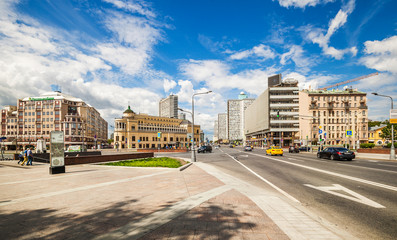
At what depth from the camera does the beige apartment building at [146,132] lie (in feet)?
281

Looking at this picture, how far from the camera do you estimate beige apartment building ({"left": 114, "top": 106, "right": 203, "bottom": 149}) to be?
281ft

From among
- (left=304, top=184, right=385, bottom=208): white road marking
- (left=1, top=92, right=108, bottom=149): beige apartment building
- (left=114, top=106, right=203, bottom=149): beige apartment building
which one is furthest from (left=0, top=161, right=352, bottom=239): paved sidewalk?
(left=1, top=92, right=108, bottom=149): beige apartment building

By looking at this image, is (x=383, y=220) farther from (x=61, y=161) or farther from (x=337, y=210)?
(x=61, y=161)

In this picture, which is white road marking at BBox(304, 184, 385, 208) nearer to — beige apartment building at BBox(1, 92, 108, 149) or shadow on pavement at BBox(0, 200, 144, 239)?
shadow on pavement at BBox(0, 200, 144, 239)

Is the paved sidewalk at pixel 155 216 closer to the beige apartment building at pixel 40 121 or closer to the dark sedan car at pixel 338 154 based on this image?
the dark sedan car at pixel 338 154

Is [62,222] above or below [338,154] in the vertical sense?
above

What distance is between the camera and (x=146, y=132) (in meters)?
91.3

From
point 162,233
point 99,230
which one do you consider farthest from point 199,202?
point 99,230

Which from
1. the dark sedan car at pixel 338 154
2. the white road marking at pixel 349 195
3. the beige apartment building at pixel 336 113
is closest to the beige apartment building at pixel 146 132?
the beige apartment building at pixel 336 113

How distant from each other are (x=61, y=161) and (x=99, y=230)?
11.3m

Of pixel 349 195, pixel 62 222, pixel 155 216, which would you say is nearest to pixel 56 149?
pixel 62 222

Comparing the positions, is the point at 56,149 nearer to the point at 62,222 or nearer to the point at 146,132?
the point at 62,222

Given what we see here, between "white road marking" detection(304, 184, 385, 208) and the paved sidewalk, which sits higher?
the paved sidewalk

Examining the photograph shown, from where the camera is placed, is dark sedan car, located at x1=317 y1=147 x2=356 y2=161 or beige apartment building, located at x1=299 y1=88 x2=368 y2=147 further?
beige apartment building, located at x1=299 y1=88 x2=368 y2=147
